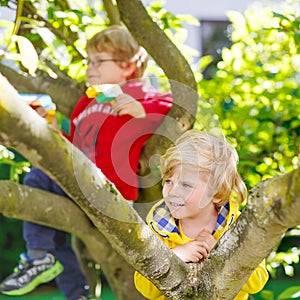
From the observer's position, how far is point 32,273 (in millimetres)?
3750

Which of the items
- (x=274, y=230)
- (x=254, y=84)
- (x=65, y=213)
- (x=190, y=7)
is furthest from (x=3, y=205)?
(x=190, y=7)

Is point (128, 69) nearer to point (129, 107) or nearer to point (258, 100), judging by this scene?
point (129, 107)

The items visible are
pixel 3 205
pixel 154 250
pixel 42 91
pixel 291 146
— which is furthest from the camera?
pixel 291 146

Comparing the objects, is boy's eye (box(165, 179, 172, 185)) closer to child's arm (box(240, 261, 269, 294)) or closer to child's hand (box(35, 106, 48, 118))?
child's arm (box(240, 261, 269, 294))

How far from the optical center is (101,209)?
1674 mm

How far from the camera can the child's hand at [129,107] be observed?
10.1 feet

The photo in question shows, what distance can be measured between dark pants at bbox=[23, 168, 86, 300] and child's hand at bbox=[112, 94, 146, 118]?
0.64 metres

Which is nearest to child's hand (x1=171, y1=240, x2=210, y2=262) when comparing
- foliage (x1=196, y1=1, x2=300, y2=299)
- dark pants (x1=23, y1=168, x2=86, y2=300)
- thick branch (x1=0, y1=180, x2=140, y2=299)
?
thick branch (x1=0, y1=180, x2=140, y2=299)

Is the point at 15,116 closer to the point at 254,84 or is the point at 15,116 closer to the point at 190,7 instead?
the point at 254,84

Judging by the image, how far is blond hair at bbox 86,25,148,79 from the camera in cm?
335

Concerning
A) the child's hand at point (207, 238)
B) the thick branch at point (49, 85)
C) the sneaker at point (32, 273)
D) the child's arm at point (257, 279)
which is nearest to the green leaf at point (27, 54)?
the child's hand at point (207, 238)

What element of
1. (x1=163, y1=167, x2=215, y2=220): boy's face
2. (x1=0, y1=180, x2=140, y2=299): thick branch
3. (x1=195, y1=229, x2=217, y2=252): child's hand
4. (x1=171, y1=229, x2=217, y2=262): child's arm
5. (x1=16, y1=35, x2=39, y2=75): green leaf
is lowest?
(x1=0, y1=180, x2=140, y2=299): thick branch

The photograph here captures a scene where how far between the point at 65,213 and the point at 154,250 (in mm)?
1149

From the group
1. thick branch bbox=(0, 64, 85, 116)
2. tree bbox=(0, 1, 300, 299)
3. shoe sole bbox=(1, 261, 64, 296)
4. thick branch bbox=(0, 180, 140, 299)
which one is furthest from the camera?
shoe sole bbox=(1, 261, 64, 296)
